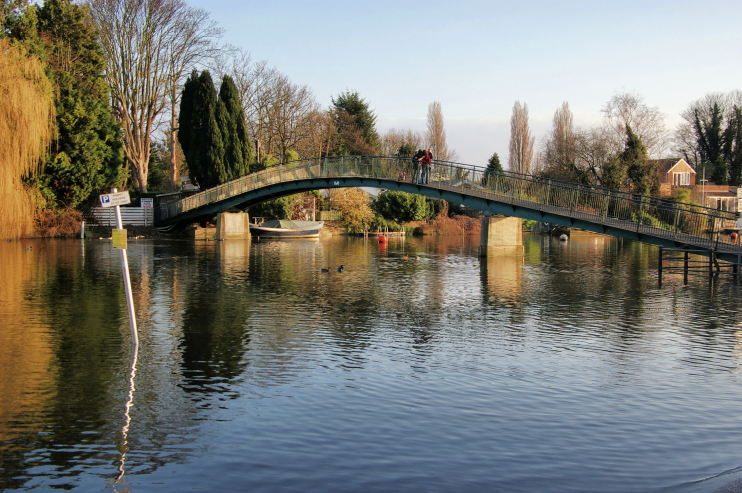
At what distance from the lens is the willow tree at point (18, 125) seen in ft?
115

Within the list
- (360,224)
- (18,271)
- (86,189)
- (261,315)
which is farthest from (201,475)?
(360,224)

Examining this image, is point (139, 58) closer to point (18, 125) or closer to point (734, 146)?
point (18, 125)

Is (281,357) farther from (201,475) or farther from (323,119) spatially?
(323,119)

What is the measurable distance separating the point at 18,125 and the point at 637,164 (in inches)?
1884

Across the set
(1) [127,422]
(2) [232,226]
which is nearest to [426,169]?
(2) [232,226]

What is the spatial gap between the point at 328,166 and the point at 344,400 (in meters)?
31.3

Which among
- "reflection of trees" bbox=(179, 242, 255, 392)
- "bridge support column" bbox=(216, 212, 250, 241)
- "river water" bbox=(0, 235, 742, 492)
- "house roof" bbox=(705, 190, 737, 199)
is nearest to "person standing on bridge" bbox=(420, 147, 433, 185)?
"reflection of trees" bbox=(179, 242, 255, 392)

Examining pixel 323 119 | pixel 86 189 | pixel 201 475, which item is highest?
pixel 323 119

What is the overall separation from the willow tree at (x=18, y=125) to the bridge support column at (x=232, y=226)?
12123 millimetres

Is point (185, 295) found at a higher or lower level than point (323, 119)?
lower

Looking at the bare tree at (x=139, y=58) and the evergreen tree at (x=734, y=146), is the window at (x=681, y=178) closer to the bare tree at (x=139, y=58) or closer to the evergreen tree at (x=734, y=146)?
the evergreen tree at (x=734, y=146)

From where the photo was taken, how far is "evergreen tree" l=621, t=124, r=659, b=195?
58125mm

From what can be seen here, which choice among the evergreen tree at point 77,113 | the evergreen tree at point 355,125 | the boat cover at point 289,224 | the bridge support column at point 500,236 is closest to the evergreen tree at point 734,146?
the evergreen tree at point 355,125

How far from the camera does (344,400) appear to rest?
27.4 ft
